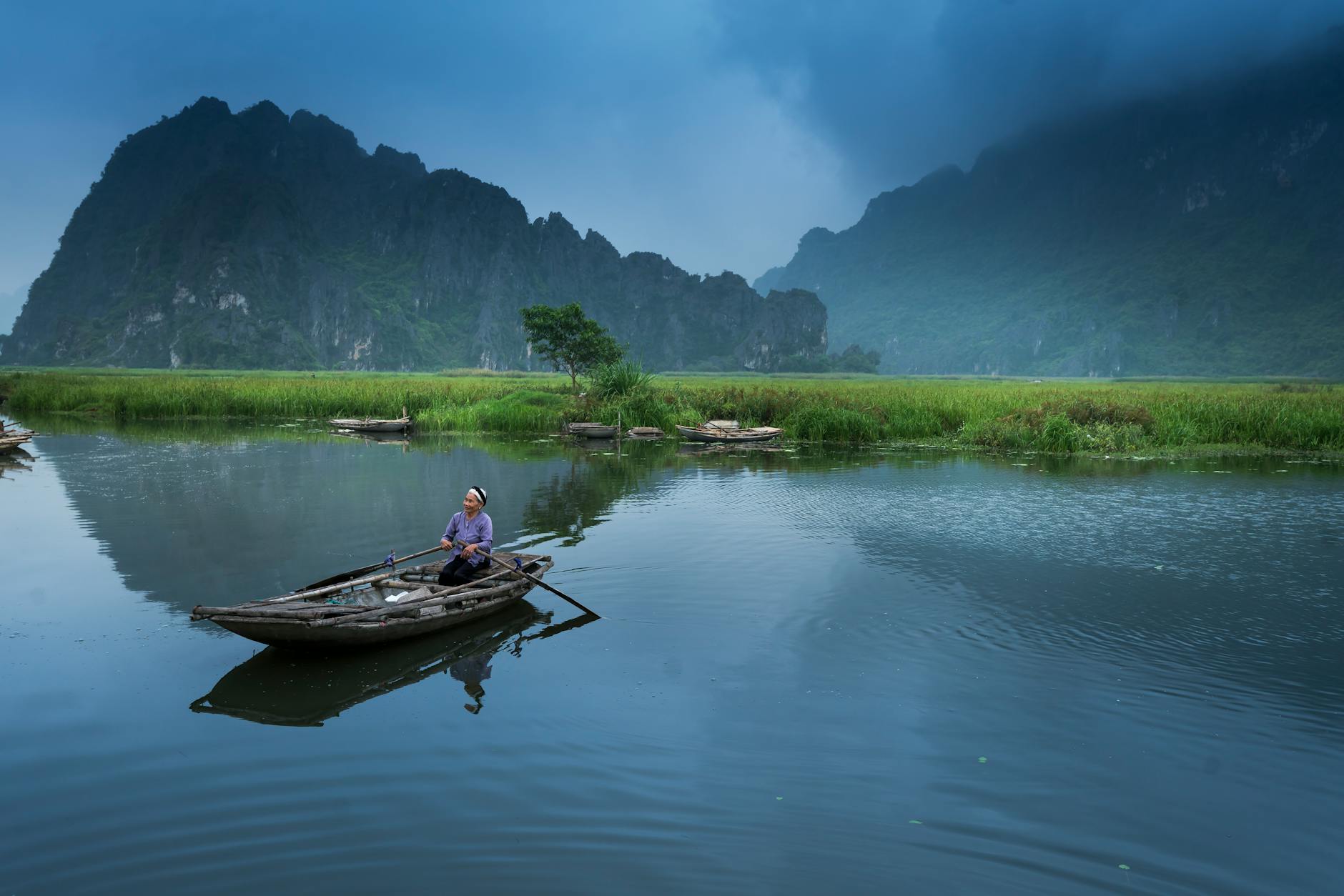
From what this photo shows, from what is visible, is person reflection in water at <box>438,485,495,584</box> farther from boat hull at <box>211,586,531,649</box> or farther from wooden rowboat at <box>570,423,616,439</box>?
wooden rowboat at <box>570,423,616,439</box>

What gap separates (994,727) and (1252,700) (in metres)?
2.17

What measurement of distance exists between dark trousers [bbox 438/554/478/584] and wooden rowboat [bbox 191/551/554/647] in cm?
15

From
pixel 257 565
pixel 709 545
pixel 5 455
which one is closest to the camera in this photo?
pixel 257 565

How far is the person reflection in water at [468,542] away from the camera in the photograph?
8.62m

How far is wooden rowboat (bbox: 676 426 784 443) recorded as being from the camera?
2619cm

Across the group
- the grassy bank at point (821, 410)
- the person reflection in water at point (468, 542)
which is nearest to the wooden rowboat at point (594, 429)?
the grassy bank at point (821, 410)

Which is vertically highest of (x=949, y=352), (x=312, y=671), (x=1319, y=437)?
(x=949, y=352)

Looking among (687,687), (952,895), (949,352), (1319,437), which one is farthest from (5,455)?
(949,352)

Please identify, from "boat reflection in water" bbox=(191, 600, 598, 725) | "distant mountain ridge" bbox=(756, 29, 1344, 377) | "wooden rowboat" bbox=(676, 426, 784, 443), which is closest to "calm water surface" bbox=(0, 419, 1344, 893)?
"boat reflection in water" bbox=(191, 600, 598, 725)

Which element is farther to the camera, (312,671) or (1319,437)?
(1319,437)

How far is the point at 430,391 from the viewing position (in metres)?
37.0

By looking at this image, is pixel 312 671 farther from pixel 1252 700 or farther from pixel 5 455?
pixel 5 455

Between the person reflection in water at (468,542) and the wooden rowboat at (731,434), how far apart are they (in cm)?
1763

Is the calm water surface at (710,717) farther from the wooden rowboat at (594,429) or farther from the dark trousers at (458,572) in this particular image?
the wooden rowboat at (594,429)
